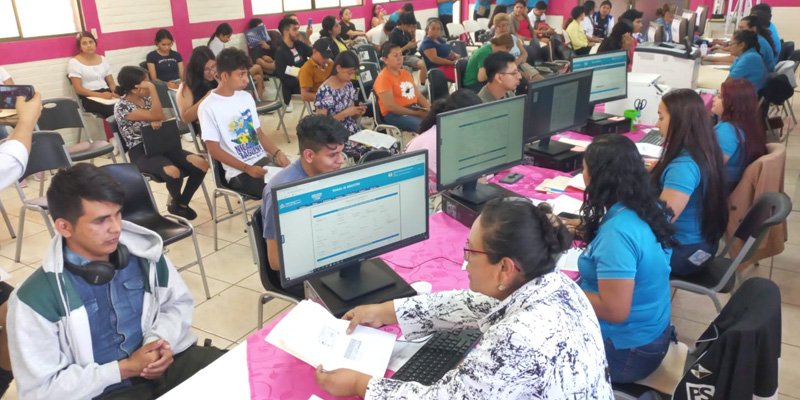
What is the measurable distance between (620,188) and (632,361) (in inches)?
22.8

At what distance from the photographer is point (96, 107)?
598cm

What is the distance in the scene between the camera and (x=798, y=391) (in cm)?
249

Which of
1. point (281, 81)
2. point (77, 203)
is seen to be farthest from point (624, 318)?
point (281, 81)

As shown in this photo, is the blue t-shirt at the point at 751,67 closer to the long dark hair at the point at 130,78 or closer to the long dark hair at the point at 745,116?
the long dark hair at the point at 745,116

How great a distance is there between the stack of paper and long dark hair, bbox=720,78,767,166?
37.8 inches

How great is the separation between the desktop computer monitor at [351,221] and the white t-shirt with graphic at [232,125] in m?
2.06

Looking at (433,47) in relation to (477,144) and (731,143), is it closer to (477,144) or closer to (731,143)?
(731,143)

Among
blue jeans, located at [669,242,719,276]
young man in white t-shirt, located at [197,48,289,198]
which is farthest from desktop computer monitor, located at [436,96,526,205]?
young man in white t-shirt, located at [197,48,289,198]

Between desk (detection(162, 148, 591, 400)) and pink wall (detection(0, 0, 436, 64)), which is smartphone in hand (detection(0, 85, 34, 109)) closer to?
desk (detection(162, 148, 591, 400))

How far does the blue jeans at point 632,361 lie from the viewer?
1939 mm

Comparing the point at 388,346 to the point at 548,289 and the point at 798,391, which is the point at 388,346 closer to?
the point at 548,289

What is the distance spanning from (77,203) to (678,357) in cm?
205

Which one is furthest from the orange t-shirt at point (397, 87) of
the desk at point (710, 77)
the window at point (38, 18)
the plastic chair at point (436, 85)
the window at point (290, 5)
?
the window at point (290, 5)

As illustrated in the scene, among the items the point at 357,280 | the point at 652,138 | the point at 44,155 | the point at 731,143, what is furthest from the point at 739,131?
the point at 44,155
